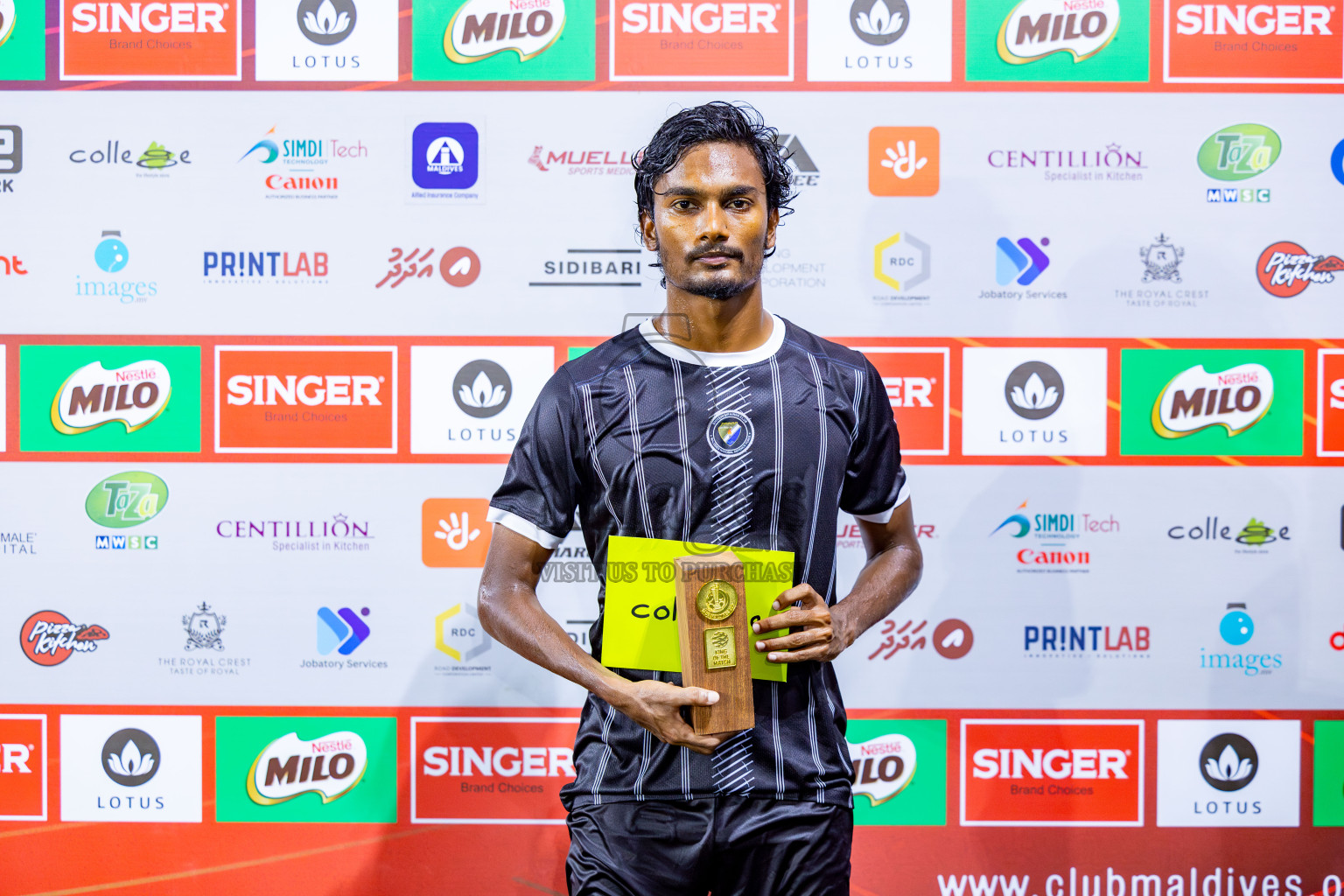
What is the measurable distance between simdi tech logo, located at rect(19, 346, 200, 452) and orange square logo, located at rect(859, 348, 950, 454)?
1.66 meters

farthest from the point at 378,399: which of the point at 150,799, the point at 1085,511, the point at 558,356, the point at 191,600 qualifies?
the point at 1085,511

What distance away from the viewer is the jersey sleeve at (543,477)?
1296mm

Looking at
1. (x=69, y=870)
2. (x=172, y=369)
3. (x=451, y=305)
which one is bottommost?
(x=69, y=870)

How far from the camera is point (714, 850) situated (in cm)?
124

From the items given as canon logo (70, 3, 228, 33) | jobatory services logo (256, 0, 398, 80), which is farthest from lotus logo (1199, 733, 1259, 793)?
canon logo (70, 3, 228, 33)

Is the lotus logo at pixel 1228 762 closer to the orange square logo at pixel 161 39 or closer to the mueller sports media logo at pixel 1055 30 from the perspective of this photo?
the mueller sports media logo at pixel 1055 30

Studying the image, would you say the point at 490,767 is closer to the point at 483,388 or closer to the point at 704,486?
the point at 483,388

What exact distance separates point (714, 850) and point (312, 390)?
4.91 feet

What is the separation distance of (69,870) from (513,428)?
157 cm

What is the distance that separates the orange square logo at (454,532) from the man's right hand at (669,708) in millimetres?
1092

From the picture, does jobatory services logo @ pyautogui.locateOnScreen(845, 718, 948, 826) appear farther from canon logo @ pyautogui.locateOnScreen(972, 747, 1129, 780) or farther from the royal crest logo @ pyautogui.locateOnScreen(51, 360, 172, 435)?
the royal crest logo @ pyautogui.locateOnScreen(51, 360, 172, 435)

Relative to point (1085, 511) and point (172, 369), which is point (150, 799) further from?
point (1085, 511)

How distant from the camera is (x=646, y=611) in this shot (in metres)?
1.21

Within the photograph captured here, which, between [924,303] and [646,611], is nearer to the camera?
[646,611]
